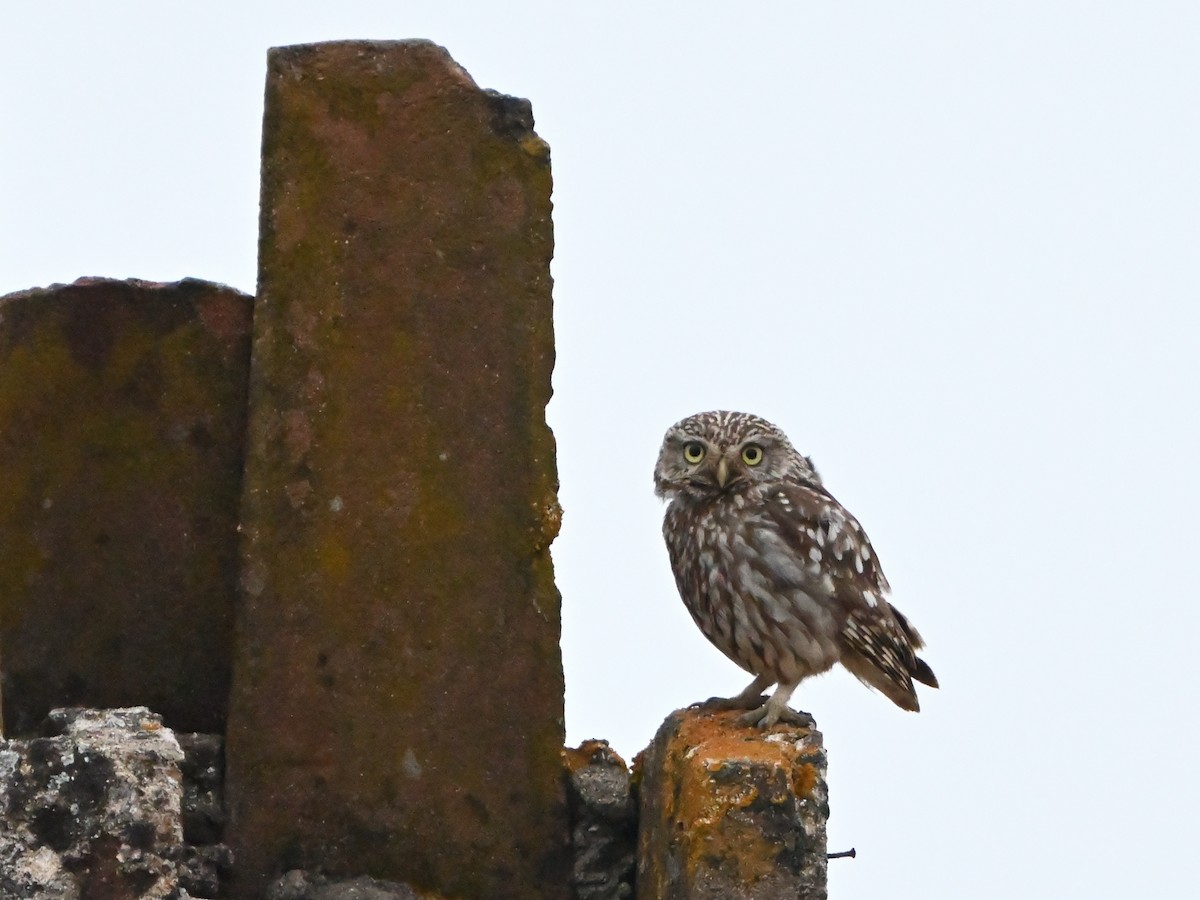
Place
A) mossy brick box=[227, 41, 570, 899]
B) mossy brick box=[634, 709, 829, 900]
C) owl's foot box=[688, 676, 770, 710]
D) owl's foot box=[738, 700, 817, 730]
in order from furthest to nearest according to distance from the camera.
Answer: owl's foot box=[688, 676, 770, 710], owl's foot box=[738, 700, 817, 730], mossy brick box=[227, 41, 570, 899], mossy brick box=[634, 709, 829, 900]

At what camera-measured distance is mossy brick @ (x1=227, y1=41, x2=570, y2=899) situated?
4.54 metres

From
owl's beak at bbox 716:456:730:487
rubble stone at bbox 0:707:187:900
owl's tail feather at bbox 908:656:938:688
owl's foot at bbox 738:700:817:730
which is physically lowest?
rubble stone at bbox 0:707:187:900

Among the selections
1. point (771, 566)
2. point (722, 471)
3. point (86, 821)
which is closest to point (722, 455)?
point (722, 471)

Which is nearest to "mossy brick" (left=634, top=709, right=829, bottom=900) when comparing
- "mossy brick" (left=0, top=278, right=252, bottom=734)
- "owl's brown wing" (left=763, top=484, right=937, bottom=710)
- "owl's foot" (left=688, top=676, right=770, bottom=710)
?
"owl's foot" (left=688, top=676, right=770, bottom=710)

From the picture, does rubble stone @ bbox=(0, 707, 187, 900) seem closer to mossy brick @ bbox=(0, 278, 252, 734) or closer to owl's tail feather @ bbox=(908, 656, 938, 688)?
mossy brick @ bbox=(0, 278, 252, 734)

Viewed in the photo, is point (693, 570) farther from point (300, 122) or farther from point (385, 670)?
point (300, 122)

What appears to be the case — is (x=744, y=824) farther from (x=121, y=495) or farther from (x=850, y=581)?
(x=121, y=495)

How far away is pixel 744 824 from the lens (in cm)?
403

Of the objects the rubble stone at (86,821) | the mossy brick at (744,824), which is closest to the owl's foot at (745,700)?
the mossy brick at (744,824)

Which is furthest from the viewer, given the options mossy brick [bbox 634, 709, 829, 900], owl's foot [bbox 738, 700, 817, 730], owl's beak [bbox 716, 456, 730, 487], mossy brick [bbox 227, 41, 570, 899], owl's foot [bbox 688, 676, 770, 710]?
owl's beak [bbox 716, 456, 730, 487]

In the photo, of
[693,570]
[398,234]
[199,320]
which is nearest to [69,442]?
[199,320]

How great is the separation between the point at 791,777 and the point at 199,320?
171 centimetres

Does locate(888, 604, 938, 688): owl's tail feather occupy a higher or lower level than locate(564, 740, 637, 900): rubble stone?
higher

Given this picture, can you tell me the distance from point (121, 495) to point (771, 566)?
1689mm
